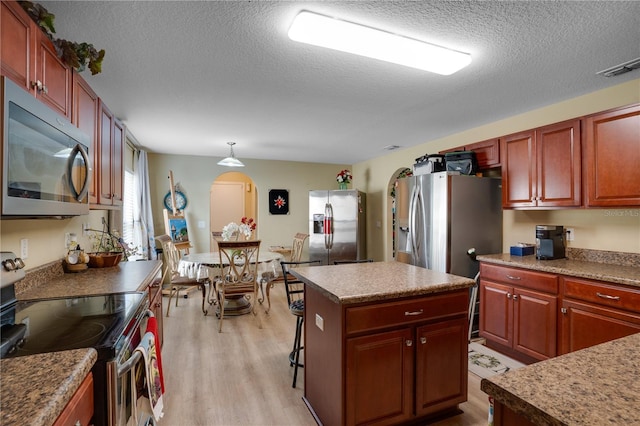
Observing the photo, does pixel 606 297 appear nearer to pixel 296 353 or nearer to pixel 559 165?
pixel 559 165

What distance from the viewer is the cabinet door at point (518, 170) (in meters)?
2.96

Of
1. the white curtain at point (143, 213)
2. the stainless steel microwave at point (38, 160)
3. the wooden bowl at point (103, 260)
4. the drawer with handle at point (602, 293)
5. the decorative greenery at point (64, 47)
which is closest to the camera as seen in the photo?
the stainless steel microwave at point (38, 160)

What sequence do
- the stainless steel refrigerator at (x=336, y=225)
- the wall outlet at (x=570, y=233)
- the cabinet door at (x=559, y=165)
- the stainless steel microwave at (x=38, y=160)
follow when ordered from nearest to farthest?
the stainless steel microwave at (x=38, y=160) < the cabinet door at (x=559, y=165) < the wall outlet at (x=570, y=233) < the stainless steel refrigerator at (x=336, y=225)

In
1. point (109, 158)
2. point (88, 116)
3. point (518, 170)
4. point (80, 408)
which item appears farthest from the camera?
point (518, 170)

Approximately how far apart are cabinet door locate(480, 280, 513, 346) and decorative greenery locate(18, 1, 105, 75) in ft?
11.3

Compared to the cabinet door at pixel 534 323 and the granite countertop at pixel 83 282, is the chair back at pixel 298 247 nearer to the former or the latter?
the granite countertop at pixel 83 282

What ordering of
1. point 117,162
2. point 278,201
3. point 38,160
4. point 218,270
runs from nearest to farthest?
1. point 38,160
2. point 117,162
3. point 218,270
4. point 278,201

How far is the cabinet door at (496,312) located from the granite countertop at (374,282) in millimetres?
1060

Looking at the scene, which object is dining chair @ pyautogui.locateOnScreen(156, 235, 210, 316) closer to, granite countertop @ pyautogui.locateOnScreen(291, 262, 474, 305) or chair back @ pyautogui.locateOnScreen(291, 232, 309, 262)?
chair back @ pyautogui.locateOnScreen(291, 232, 309, 262)

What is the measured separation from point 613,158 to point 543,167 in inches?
20.2

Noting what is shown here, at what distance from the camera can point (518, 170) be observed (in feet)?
10.1

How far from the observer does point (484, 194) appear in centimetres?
346

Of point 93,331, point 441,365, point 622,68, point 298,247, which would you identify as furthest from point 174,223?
point 622,68

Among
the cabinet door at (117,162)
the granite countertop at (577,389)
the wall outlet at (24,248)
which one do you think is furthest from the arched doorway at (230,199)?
the granite countertop at (577,389)
